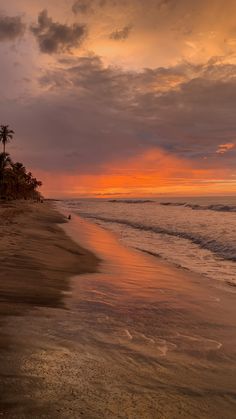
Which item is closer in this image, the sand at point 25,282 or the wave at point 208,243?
the sand at point 25,282

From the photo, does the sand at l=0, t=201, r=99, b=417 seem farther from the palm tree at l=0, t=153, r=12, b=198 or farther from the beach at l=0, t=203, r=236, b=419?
the palm tree at l=0, t=153, r=12, b=198

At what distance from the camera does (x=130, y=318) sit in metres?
6.32

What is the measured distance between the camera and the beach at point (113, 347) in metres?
3.32

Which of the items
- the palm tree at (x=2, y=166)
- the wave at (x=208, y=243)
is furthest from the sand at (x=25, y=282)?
the palm tree at (x=2, y=166)

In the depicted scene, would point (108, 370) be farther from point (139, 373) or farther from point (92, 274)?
point (92, 274)

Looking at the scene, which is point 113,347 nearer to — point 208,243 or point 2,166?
point 208,243

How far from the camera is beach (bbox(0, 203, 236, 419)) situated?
10.9 feet

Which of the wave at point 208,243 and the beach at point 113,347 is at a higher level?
the beach at point 113,347

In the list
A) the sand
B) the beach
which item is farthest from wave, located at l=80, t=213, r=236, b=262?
the beach

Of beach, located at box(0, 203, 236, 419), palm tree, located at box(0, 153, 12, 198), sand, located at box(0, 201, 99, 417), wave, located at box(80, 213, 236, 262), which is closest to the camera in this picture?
beach, located at box(0, 203, 236, 419)

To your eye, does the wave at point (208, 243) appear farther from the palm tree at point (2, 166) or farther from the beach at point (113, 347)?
the palm tree at point (2, 166)

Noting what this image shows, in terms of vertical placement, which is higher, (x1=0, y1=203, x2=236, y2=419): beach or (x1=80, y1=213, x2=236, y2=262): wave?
(x1=0, y1=203, x2=236, y2=419): beach

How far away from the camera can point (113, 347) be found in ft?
15.7

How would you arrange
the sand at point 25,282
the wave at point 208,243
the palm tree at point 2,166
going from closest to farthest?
the sand at point 25,282 < the wave at point 208,243 < the palm tree at point 2,166
